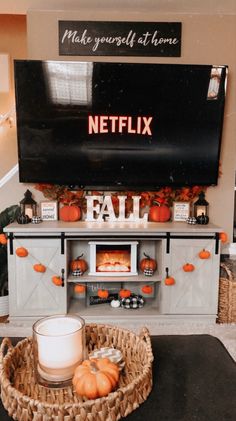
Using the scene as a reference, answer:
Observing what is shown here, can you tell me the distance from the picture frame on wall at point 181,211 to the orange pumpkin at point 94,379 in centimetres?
248

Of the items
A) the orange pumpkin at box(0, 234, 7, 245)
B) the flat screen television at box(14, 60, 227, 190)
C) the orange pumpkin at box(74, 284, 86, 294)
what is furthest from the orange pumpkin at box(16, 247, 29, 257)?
the flat screen television at box(14, 60, 227, 190)

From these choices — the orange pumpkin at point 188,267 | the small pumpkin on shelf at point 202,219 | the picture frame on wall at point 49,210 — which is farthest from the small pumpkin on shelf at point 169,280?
the picture frame on wall at point 49,210

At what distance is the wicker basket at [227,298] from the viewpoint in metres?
3.11

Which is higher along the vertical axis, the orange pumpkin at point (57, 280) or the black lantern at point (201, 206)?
the black lantern at point (201, 206)

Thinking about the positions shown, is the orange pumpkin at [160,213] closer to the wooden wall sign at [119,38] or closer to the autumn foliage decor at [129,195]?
the autumn foliage decor at [129,195]

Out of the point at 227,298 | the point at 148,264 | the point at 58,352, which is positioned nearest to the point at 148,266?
the point at 148,264

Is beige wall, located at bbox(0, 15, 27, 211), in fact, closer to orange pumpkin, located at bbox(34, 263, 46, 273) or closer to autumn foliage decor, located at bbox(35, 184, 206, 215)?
autumn foliage decor, located at bbox(35, 184, 206, 215)

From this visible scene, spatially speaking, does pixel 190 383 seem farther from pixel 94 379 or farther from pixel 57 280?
pixel 57 280

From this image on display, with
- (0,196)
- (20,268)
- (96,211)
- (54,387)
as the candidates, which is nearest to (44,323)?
(54,387)

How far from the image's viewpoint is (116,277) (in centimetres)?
319

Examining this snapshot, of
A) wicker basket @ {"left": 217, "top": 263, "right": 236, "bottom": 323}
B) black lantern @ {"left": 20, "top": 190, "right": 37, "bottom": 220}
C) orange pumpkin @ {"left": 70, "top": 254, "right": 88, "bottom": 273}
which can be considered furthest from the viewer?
black lantern @ {"left": 20, "top": 190, "right": 37, "bottom": 220}

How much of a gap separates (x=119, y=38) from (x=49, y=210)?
166 cm

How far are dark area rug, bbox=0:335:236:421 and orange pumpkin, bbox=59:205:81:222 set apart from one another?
80.3 inches

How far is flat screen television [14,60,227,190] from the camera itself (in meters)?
3.15
